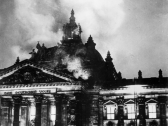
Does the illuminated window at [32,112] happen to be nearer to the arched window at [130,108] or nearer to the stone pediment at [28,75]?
the stone pediment at [28,75]

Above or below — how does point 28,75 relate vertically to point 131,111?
above

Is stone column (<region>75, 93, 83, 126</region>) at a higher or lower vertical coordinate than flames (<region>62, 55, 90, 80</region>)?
lower

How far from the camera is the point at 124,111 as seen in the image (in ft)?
154

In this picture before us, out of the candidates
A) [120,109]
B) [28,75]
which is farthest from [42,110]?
[120,109]

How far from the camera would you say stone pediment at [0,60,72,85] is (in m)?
45.6

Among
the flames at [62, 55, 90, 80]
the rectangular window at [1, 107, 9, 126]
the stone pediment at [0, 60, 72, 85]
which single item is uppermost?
the flames at [62, 55, 90, 80]

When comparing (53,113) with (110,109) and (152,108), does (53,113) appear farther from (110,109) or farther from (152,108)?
(152,108)

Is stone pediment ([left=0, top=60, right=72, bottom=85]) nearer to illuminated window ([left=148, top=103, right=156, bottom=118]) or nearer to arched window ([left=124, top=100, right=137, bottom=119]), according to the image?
arched window ([left=124, top=100, right=137, bottom=119])

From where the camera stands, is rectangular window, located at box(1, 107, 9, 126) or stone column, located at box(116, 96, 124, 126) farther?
rectangular window, located at box(1, 107, 9, 126)

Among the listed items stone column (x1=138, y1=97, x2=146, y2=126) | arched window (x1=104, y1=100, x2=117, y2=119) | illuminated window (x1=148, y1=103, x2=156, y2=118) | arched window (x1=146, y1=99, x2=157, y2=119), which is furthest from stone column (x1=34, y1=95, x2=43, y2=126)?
illuminated window (x1=148, y1=103, x2=156, y2=118)

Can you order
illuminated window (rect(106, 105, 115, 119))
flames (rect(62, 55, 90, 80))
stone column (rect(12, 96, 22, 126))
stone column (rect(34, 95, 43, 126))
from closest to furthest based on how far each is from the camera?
stone column (rect(34, 95, 43, 126)) < stone column (rect(12, 96, 22, 126)) < illuminated window (rect(106, 105, 115, 119)) < flames (rect(62, 55, 90, 80))

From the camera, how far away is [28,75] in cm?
4681

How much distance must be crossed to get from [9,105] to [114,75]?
851 inches

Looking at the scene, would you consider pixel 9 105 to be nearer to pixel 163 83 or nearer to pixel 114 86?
pixel 114 86
